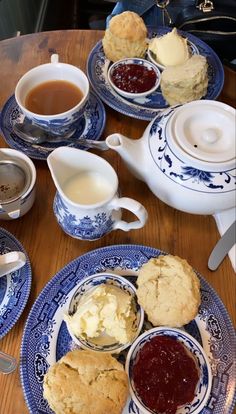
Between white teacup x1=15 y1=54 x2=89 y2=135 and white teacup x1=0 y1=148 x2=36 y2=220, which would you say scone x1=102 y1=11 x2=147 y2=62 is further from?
white teacup x1=0 y1=148 x2=36 y2=220

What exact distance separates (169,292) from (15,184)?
1.44 ft

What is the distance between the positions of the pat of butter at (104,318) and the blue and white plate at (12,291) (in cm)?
12

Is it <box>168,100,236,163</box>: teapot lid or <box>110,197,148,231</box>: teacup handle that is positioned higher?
<box>168,100,236,163</box>: teapot lid

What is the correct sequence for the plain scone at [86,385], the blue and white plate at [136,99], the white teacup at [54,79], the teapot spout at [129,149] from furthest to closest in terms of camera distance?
the blue and white plate at [136,99]
the white teacup at [54,79]
the teapot spout at [129,149]
the plain scone at [86,385]

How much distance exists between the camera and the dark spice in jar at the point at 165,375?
72 centimetres

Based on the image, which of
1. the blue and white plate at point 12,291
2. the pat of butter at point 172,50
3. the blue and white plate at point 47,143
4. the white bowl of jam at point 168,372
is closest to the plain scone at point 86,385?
the white bowl of jam at point 168,372

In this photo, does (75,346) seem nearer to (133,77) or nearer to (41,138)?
(41,138)

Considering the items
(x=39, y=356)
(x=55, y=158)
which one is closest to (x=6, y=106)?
(x=55, y=158)

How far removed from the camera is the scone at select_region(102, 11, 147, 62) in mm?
1174

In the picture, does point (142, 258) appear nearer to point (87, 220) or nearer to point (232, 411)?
point (87, 220)

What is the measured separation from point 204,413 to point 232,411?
52 millimetres

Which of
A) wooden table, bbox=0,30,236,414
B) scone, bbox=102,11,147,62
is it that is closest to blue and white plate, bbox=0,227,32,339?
wooden table, bbox=0,30,236,414

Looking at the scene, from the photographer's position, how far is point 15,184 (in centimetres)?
97

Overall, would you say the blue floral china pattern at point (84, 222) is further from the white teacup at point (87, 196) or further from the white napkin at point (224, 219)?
the white napkin at point (224, 219)
